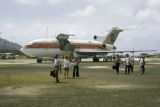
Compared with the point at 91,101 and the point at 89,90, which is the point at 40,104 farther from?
the point at 89,90

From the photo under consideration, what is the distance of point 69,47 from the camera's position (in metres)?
82.4

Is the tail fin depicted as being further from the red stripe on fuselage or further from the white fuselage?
the white fuselage

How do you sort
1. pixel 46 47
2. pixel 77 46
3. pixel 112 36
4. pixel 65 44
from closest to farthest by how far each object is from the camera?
pixel 46 47
pixel 65 44
pixel 77 46
pixel 112 36

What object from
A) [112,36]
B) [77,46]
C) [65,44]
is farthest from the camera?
[112,36]

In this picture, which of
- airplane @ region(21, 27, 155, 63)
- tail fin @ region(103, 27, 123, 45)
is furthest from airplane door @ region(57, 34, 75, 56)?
tail fin @ region(103, 27, 123, 45)

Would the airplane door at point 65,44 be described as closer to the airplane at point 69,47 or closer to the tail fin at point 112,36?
the airplane at point 69,47

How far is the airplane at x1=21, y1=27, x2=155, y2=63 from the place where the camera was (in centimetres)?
7862

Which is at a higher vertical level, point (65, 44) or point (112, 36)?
point (112, 36)

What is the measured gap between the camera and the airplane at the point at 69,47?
3095 inches

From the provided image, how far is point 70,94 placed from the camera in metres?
20.8

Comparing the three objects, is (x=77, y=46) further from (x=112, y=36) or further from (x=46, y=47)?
(x=112, y=36)

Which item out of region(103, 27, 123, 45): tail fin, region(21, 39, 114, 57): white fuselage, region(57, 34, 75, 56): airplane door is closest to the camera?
region(21, 39, 114, 57): white fuselage

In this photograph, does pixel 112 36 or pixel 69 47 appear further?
pixel 112 36

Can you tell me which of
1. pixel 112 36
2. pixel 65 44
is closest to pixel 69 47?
pixel 65 44
